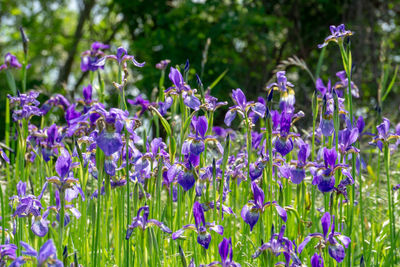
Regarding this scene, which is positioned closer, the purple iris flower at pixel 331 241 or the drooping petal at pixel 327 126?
the purple iris flower at pixel 331 241

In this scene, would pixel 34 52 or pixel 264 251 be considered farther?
pixel 34 52

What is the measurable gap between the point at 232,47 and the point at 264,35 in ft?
2.64

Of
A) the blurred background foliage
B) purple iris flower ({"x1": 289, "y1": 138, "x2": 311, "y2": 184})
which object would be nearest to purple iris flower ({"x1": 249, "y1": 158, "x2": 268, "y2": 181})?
purple iris flower ({"x1": 289, "y1": 138, "x2": 311, "y2": 184})

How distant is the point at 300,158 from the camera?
7.95ft

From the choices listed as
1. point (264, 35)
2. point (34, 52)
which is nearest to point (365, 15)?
point (264, 35)

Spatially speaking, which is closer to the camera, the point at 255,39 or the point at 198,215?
the point at 198,215

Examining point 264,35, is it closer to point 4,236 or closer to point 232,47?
point 232,47

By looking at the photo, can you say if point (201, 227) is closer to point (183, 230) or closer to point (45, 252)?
point (183, 230)

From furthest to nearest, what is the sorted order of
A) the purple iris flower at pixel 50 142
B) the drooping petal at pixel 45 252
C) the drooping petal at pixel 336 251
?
the purple iris flower at pixel 50 142, the drooping petal at pixel 336 251, the drooping petal at pixel 45 252

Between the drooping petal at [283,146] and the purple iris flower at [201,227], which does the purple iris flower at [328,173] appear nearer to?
the drooping petal at [283,146]

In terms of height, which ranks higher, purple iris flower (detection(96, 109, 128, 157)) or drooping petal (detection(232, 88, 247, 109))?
drooping petal (detection(232, 88, 247, 109))

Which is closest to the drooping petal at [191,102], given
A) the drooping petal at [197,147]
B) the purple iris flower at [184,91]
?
the purple iris flower at [184,91]

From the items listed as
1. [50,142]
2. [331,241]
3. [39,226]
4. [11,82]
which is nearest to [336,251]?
→ [331,241]

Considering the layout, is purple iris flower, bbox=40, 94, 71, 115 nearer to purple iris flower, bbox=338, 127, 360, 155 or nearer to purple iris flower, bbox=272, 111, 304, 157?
purple iris flower, bbox=272, 111, 304, 157
